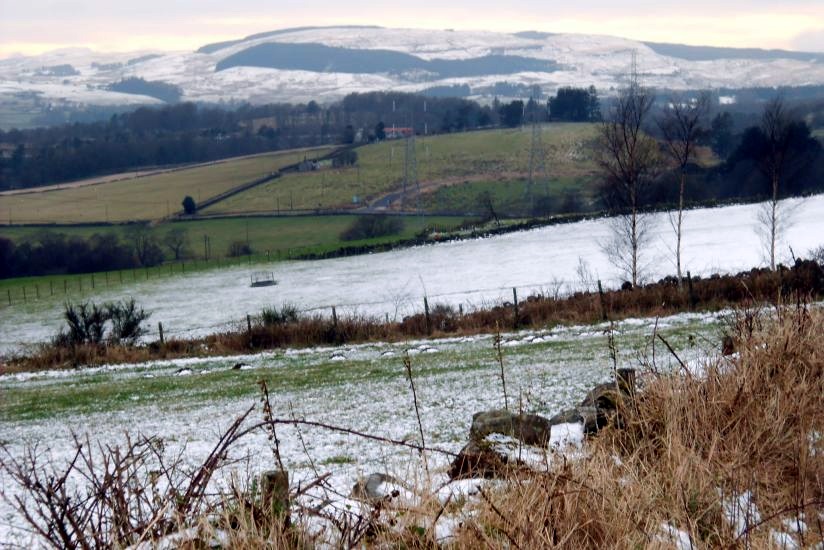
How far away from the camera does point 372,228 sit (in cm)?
8938

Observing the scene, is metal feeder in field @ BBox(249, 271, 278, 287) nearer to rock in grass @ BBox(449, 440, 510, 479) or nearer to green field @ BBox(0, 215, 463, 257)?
green field @ BBox(0, 215, 463, 257)

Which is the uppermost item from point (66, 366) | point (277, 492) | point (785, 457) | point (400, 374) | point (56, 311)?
point (277, 492)

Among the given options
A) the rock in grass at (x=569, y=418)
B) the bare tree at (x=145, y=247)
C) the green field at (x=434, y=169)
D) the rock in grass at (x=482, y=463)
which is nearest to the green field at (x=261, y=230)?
the bare tree at (x=145, y=247)

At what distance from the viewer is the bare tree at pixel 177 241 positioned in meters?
89.3

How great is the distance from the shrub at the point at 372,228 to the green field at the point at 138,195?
90.3ft

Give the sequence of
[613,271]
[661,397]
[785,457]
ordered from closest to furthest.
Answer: [785,457] < [661,397] < [613,271]

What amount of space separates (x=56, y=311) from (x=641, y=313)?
46.1m

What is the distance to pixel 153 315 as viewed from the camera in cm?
5684

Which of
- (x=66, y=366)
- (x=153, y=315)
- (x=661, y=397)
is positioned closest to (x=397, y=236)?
(x=153, y=315)

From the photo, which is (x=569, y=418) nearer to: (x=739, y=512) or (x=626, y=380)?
(x=626, y=380)

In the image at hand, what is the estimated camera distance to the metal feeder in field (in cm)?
6619

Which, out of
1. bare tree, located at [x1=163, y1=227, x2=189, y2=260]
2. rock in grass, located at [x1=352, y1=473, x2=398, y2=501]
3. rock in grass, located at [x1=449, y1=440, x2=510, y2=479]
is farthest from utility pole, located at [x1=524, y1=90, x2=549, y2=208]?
rock in grass, located at [x1=352, y1=473, x2=398, y2=501]

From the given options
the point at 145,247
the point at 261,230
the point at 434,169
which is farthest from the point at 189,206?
the point at 434,169

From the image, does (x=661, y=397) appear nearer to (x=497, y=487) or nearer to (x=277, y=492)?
(x=497, y=487)
